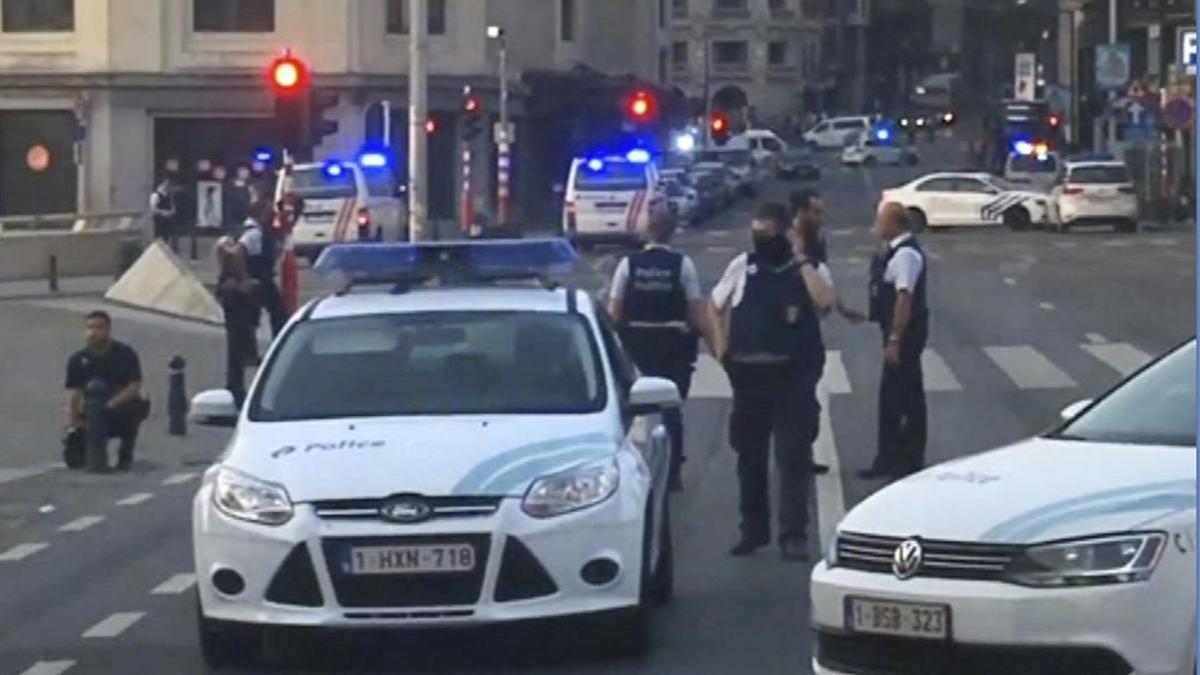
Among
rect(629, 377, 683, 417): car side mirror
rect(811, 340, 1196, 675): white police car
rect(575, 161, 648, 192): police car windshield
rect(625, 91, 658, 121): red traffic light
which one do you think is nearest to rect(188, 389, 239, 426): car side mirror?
rect(629, 377, 683, 417): car side mirror

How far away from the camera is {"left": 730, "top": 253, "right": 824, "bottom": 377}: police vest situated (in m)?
14.5

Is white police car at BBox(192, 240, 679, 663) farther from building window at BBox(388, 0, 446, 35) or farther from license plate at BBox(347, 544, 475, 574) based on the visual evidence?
building window at BBox(388, 0, 446, 35)

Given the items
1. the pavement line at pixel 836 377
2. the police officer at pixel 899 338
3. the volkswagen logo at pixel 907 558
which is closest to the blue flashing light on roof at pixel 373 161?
the pavement line at pixel 836 377

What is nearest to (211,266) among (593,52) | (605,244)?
(605,244)

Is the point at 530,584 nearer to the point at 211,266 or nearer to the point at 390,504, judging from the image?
the point at 390,504

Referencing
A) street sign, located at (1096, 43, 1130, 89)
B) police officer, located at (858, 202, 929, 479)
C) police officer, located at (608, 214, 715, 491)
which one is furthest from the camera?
street sign, located at (1096, 43, 1130, 89)

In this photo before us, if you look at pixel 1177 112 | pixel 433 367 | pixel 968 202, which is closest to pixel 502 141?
pixel 968 202

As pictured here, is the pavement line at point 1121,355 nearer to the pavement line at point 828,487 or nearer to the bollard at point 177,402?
the pavement line at point 828,487

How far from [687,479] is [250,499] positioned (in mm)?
8312

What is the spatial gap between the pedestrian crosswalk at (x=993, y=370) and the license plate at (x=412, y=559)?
1411cm

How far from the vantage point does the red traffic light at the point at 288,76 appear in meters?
31.9

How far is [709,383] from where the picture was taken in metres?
27.4

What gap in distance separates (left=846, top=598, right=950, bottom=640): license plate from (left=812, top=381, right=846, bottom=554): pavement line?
3.85 meters

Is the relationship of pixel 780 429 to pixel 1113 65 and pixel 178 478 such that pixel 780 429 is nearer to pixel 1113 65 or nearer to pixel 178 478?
pixel 178 478
